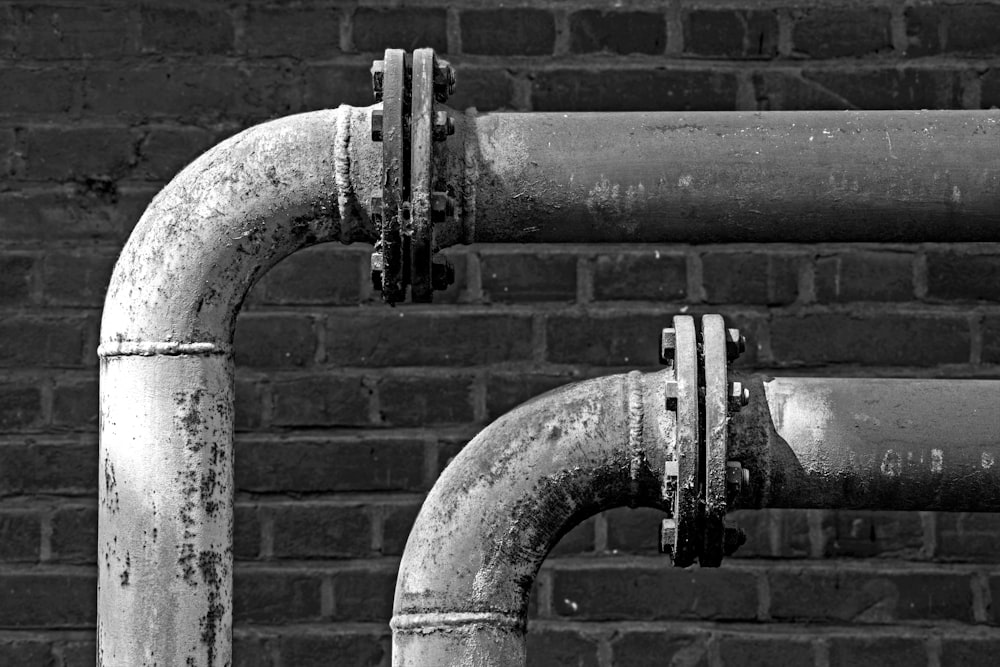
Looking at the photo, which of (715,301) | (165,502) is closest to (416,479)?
(715,301)

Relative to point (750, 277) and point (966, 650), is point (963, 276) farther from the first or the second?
point (966, 650)

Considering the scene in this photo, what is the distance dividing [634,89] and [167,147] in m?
0.68

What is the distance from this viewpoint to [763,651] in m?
1.87

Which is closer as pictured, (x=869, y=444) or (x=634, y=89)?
(x=869, y=444)

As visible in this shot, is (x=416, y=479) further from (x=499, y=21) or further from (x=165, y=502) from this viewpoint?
(x=165, y=502)

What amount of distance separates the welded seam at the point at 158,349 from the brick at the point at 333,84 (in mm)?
833

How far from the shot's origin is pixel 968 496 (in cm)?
114

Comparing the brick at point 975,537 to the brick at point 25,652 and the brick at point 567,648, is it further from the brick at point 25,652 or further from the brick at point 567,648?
the brick at point 25,652

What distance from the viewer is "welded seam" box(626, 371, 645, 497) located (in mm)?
1130

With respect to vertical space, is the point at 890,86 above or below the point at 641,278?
above

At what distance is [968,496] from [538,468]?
38 centimetres

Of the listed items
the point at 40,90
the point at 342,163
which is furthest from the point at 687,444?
the point at 40,90

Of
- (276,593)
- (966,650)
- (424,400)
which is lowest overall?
(966,650)

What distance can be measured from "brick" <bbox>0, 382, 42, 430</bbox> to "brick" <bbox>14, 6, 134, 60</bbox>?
480 millimetres
